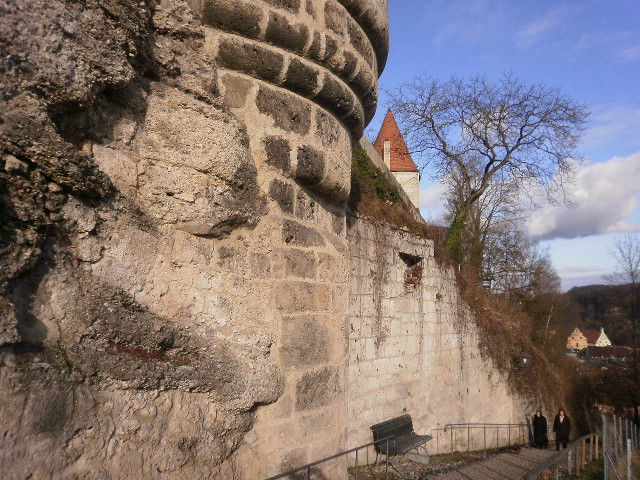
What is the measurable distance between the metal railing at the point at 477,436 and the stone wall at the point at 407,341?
0.35 feet

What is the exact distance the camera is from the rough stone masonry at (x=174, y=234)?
1.77 metres

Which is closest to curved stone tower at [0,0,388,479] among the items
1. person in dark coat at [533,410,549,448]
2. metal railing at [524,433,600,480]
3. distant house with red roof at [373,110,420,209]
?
metal railing at [524,433,600,480]

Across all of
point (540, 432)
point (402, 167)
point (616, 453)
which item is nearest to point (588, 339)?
point (402, 167)

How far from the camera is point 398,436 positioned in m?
7.36

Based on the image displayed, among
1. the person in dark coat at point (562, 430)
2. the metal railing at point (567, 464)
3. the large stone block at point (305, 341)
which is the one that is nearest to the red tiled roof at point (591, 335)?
the person in dark coat at point (562, 430)

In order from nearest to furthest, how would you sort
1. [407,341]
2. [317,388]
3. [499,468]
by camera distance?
[317,388] < [407,341] < [499,468]

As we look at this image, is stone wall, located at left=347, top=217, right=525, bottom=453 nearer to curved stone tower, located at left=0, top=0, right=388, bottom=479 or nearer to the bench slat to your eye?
the bench slat

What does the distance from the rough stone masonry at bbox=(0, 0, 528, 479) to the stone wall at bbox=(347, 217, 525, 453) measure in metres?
3.58

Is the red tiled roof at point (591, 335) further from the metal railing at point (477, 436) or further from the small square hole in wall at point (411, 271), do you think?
the small square hole in wall at point (411, 271)

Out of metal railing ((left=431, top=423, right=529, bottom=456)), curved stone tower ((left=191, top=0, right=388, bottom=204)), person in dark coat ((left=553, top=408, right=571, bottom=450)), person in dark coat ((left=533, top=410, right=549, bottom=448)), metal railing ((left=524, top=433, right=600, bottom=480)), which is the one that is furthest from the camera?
person in dark coat ((left=553, top=408, right=571, bottom=450))

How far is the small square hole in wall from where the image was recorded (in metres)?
8.07

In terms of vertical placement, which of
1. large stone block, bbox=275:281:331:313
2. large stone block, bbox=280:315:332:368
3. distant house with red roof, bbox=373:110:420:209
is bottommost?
large stone block, bbox=280:315:332:368

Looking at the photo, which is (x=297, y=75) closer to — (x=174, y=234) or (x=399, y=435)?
(x=174, y=234)

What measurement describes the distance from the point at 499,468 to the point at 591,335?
254ft
